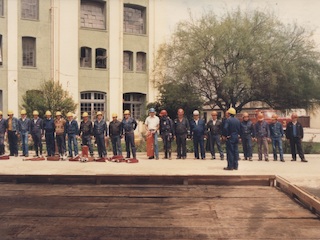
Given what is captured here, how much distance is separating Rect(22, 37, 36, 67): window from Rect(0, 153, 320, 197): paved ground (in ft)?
49.2

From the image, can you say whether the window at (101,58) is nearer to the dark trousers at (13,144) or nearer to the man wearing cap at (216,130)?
the dark trousers at (13,144)

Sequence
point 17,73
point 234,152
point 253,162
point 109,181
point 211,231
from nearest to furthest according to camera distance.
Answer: point 211,231 → point 109,181 → point 234,152 → point 253,162 → point 17,73

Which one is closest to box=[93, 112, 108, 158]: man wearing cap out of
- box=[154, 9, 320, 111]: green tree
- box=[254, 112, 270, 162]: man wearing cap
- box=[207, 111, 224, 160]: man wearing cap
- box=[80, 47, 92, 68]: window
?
box=[207, 111, 224, 160]: man wearing cap

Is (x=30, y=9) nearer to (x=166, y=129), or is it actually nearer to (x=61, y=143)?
(x=61, y=143)

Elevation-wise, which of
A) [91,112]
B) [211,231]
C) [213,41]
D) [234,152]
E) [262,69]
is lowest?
[211,231]

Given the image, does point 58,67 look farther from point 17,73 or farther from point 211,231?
point 211,231

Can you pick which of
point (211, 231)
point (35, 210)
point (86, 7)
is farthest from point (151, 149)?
point (86, 7)

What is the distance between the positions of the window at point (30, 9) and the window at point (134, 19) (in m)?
6.43

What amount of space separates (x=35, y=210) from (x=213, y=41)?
16.3 metres

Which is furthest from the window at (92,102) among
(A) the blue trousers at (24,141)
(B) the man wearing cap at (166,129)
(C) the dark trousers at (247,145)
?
(C) the dark trousers at (247,145)

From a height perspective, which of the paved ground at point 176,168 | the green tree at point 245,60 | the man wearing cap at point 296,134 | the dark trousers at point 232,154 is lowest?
the paved ground at point 176,168

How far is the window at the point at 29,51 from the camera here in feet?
90.1

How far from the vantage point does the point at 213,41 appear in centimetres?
2169

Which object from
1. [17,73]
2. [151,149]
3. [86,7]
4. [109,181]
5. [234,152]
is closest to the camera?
[109,181]
